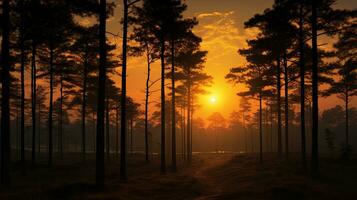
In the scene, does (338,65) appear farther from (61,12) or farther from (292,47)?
(61,12)

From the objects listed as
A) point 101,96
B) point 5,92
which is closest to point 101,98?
point 101,96

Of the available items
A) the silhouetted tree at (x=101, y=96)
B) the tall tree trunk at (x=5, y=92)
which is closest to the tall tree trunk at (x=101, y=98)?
the silhouetted tree at (x=101, y=96)

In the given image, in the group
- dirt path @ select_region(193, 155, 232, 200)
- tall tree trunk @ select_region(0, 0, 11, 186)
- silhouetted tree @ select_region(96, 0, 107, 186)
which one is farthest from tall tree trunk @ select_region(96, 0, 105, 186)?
dirt path @ select_region(193, 155, 232, 200)

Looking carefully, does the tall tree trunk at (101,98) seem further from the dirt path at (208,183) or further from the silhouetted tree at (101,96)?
the dirt path at (208,183)

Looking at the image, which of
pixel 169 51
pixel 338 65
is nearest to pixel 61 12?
pixel 169 51

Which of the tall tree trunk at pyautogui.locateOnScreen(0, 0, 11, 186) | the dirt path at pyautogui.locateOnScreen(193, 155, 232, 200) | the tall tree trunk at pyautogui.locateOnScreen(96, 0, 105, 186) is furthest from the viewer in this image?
the tall tree trunk at pyautogui.locateOnScreen(96, 0, 105, 186)

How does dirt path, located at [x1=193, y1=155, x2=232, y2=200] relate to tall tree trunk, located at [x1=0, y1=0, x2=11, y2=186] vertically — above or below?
below

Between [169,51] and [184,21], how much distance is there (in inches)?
135

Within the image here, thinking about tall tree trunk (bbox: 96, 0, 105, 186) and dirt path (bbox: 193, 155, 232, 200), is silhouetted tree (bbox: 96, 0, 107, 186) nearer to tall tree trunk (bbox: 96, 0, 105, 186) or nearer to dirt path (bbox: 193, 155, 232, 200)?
tall tree trunk (bbox: 96, 0, 105, 186)

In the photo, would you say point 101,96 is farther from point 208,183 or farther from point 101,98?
point 208,183

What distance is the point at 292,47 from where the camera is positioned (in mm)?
26172

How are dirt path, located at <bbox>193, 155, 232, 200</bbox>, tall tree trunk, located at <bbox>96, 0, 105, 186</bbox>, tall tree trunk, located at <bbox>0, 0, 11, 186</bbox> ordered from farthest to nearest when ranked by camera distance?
tall tree trunk, located at <bbox>96, 0, 105, 186</bbox> → tall tree trunk, located at <bbox>0, 0, 11, 186</bbox> → dirt path, located at <bbox>193, 155, 232, 200</bbox>

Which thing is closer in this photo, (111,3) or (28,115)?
(111,3)

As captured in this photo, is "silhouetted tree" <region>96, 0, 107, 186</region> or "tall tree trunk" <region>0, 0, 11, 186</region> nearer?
"tall tree trunk" <region>0, 0, 11, 186</region>
